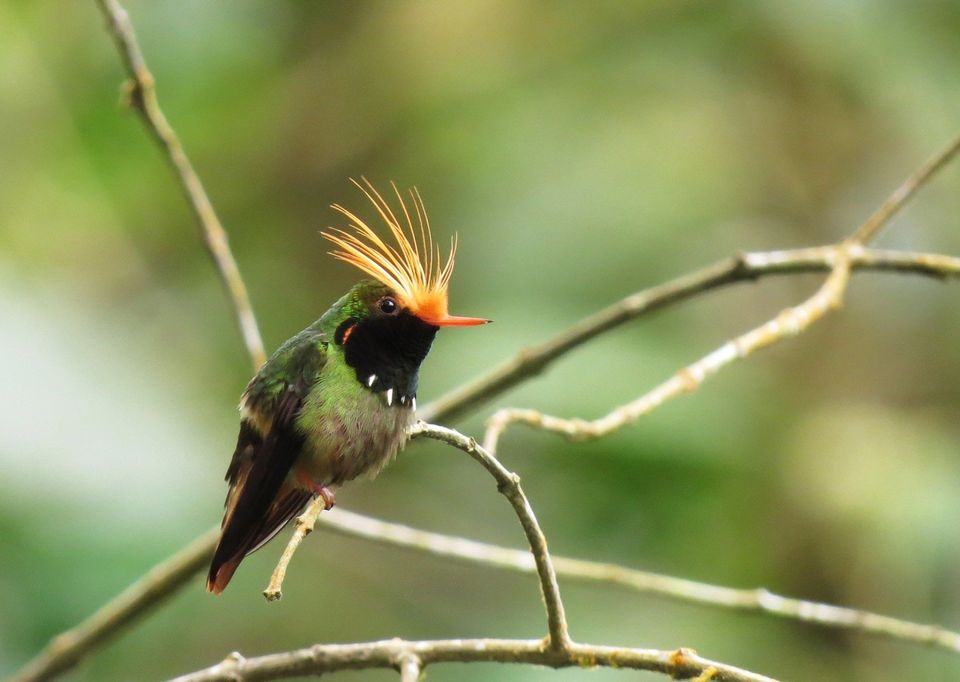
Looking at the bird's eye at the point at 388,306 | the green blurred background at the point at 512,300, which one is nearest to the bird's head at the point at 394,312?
the bird's eye at the point at 388,306

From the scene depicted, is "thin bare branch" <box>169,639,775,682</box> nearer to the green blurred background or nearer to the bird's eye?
the bird's eye

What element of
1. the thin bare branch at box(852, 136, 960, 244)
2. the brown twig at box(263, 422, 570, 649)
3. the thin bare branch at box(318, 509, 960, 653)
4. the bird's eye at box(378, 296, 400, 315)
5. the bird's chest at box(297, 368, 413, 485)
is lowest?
the brown twig at box(263, 422, 570, 649)

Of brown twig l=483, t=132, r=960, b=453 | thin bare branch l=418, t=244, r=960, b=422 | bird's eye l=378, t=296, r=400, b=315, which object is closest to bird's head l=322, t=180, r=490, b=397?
bird's eye l=378, t=296, r=400, b=315

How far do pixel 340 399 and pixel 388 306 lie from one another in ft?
0.70

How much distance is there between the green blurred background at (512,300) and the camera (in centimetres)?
401

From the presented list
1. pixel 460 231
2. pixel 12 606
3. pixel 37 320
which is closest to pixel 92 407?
pixel 37 320

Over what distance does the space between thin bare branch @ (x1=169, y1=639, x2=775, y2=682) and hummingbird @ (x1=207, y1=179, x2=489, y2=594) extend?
1.27 ft

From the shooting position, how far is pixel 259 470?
88.4 inches

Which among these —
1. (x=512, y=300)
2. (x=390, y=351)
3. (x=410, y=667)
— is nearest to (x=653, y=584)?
→ (x=390, y=351)

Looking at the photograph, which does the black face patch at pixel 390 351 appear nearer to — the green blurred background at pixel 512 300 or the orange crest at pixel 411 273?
the orange crest at pixel 411 273

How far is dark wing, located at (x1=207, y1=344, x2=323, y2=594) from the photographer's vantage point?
224 cm

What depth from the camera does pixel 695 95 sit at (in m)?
6.51

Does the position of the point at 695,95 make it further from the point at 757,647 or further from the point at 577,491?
the point at 757,647

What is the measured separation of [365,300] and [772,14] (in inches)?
145
